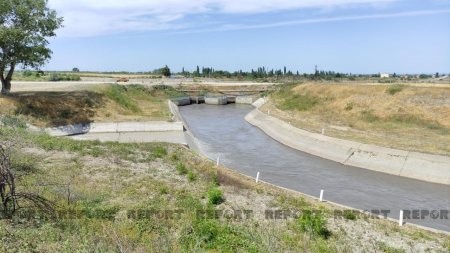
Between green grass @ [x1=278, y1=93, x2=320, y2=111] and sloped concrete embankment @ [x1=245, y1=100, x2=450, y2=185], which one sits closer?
sloped concrete embankment @ [x1=245, y1=100, x2=450, y2=185]

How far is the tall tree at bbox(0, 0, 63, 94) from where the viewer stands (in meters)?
39.1

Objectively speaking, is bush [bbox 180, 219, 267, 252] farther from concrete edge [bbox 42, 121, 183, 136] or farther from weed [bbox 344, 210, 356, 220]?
concrete edge [bbox 42, 121, 183, 136]

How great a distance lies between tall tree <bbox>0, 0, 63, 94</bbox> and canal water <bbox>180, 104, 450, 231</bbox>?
20.2 m

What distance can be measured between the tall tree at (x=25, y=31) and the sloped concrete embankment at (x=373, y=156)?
29.5 metres

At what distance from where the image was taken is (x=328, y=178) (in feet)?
108

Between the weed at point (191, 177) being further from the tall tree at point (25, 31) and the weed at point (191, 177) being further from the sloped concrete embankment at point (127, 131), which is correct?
the tall tree at point (25, 31)

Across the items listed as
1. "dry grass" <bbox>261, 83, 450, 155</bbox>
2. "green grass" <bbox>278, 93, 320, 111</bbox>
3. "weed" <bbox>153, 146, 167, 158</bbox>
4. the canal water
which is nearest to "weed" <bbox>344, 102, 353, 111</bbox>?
"dry grass" <bbox>261, 83, 450, 155</bbox>

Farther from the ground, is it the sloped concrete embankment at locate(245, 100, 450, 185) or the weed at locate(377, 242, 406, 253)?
the weed at locate(377, 242, 406, 253)

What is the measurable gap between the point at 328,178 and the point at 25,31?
32.9m

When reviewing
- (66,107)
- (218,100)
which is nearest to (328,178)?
(66,107)

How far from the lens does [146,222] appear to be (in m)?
17.2

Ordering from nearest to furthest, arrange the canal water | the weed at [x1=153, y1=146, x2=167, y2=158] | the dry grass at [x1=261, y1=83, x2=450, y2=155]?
the canal water → the weed at [x1=153, y1=146, x2=167, y2=158] → the dry grass at [x1=261, y1=83, x2=450, y2=155]

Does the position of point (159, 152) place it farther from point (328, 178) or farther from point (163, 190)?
point (328, 178)

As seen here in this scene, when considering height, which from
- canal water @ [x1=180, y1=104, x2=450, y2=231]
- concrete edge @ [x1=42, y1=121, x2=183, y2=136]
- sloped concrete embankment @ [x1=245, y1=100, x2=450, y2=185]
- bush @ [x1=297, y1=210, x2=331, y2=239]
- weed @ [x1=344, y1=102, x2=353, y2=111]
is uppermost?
weed @ [x1=344, y1=102, x2=353, y2=111]
